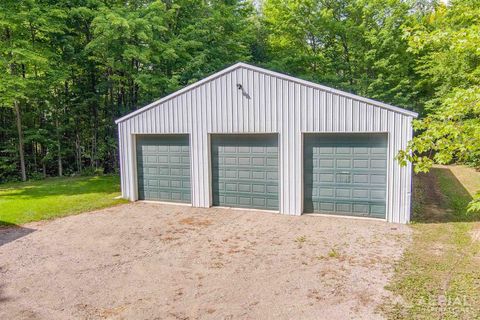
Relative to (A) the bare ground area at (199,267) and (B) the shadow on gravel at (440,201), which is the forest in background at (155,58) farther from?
(A) the bare ground area at (199,267)

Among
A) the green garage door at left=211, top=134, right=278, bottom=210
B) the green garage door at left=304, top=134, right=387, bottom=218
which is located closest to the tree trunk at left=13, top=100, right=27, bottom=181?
the green garage door at left=211, top=134, right=278, bottom=210

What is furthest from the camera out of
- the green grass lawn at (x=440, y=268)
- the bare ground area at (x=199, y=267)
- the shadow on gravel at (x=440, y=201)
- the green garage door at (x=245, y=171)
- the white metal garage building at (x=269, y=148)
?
the green garage door at (x=245, y=171)

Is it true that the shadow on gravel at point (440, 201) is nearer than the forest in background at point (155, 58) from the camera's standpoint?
Yes

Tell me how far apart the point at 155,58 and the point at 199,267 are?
442 inches

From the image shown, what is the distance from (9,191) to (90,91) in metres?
7.00

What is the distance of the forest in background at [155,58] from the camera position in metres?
14.1

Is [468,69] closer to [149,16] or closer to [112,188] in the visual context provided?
[149,16]

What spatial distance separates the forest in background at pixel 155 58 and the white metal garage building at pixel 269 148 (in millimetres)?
5186

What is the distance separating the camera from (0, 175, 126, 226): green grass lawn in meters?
9.17

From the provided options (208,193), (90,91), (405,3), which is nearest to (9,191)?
(90,91)

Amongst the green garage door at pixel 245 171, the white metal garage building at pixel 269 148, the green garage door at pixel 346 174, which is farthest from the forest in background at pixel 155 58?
the green garage door at pixel 245 171

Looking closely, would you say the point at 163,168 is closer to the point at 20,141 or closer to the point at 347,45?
the point at 20,141

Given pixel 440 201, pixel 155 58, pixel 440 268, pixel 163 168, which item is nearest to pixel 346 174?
pixel 440 268

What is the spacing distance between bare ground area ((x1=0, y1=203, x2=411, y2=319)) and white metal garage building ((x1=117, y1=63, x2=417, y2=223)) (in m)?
0.74
